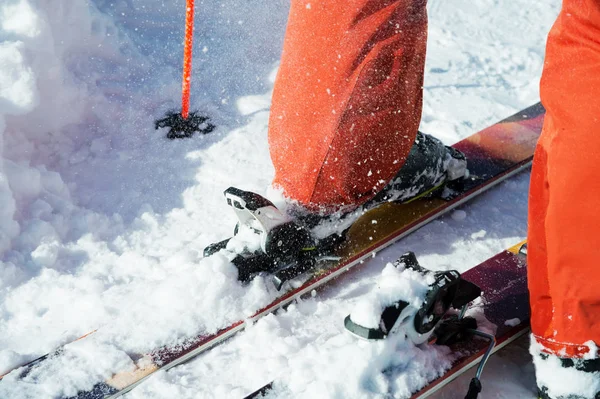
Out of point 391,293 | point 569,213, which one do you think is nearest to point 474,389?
point 391,293

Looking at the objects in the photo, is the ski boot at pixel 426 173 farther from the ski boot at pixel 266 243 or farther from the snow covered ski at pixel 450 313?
the snow covered ski at pixel 450 313

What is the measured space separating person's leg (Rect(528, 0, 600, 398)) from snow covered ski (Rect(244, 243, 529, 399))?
187 millimetres

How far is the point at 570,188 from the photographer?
135 centimetres

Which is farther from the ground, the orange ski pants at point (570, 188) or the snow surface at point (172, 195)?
the orange ski pants at point (570, 188)

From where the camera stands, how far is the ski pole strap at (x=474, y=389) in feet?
5.16

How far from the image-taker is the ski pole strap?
157 centimetres

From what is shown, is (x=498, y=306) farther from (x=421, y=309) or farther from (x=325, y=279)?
(x=325, y=279)

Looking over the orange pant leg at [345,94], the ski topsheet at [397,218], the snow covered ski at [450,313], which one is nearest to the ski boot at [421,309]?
the snow covered ski at [450,313]

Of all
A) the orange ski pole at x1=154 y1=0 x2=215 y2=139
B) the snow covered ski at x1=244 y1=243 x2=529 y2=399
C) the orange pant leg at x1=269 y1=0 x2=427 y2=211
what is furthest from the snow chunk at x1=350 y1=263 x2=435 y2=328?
the orange ski pole at x1=154 y1=0 x2=215 y2=139

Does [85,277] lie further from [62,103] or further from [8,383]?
[62,103]

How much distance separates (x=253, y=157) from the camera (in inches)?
108

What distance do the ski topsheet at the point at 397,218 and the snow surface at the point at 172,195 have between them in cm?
3

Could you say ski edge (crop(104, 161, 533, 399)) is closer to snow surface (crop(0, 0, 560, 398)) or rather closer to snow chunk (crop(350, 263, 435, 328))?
snow surface (crop(0, 0, 560, 398))

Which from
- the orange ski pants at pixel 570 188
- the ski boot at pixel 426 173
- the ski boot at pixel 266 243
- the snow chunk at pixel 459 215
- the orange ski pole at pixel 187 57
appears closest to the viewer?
the orange ski pants at pixel 570 188
